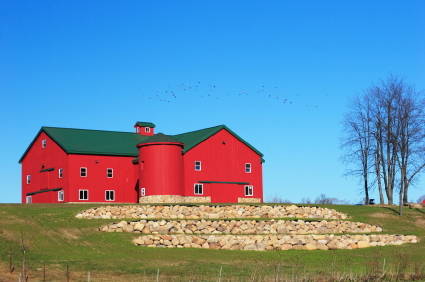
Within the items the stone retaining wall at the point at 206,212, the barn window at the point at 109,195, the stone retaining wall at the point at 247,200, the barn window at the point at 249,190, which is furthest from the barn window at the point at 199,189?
the stone retaining wall at the point at 206,212

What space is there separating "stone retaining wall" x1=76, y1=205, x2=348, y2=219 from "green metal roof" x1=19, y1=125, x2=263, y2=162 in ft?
36.7

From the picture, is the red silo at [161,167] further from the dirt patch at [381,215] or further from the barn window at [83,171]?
the dirt patch at [381,215]

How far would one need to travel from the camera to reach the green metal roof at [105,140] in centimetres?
6338

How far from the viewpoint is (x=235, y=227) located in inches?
1848

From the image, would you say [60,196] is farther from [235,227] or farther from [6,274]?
[6,274]

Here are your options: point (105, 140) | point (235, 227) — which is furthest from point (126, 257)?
point (105, 140)

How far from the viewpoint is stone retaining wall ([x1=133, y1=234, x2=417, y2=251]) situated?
140ft

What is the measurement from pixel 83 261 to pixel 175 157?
27.0m

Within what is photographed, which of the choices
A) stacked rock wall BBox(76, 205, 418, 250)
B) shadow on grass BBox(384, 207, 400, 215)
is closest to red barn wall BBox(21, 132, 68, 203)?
stacked rock wall BBox(76, 205, 418, 250)

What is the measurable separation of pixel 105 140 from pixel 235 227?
2398 cm

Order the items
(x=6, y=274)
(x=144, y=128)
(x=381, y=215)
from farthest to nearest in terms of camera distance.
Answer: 1. (x=144, y=128)
2. (x=381, y=215)
3. (x=6, y=274)

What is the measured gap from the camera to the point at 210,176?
2544 inches

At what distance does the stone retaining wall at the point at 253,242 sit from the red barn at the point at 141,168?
55.3ft

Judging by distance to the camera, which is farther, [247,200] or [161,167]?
[247,200]
